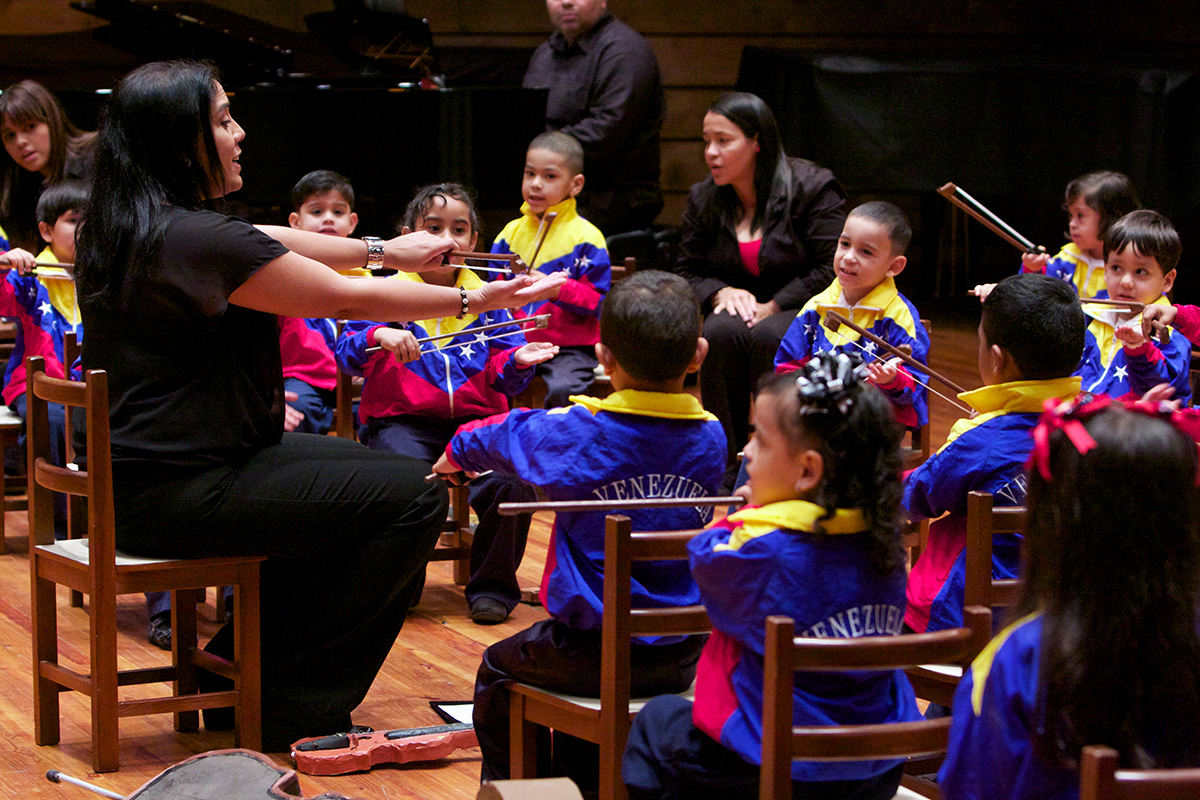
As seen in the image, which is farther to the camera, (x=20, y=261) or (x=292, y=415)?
(x=20, y=261)

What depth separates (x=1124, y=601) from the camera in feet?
3.46

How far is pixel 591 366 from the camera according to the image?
362cm

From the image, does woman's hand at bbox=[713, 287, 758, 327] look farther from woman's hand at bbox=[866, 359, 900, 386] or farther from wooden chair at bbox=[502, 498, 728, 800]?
wooden chair at bbox=[502, 498, 728, 800]

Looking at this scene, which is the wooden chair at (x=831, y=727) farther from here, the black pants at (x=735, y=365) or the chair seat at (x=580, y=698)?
the black pants at (x=735, y=365)

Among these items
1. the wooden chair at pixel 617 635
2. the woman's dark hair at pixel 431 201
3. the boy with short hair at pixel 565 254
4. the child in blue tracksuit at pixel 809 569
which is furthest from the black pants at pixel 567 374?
the child in blue tracksuit at pixel 809 569

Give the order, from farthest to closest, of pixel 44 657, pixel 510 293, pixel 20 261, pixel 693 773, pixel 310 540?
1. pixel 20 261
2. pixel 510 293
3. pixel 44 657
4. pixel 310 540
5. pixel 693 773

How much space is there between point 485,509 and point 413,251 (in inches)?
26.7

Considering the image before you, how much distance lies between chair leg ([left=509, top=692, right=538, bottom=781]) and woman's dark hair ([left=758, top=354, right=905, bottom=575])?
0.63 meters

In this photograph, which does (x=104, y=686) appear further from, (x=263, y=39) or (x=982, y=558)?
(x=263, y=39)

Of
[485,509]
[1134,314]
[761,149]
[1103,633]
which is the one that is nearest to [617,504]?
[1103,633]

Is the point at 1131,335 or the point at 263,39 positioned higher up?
the point at 263,39

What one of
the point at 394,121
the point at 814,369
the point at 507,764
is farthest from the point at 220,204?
the point at 394,121

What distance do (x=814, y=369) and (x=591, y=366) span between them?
2276mm

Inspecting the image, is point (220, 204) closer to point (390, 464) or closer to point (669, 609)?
point (390, 464)
